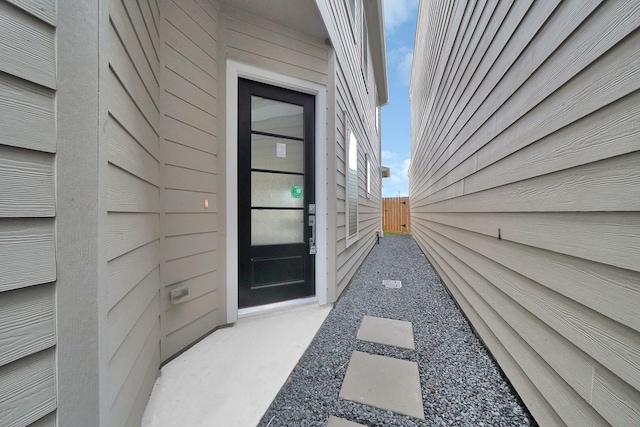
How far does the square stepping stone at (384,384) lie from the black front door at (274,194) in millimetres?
966

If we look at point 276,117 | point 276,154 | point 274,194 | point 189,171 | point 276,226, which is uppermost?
point 276,117

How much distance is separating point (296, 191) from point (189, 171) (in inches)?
38.2

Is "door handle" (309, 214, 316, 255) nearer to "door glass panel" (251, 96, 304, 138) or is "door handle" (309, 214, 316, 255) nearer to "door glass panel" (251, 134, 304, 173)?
"door glass panel" (251, 134, 304, 173)

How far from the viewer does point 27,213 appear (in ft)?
1.81

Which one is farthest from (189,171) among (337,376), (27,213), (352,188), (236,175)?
(352,188)

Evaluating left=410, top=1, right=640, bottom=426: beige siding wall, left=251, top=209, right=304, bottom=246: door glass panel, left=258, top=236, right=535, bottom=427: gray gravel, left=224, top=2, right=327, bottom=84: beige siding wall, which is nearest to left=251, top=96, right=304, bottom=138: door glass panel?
left=224, top=2, right=327, bottom=84: beige siding wall

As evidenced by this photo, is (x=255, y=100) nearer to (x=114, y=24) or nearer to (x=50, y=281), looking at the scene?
(x=114, y=24)

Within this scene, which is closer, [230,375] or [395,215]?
[230,375]

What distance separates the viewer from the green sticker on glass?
92.6 inches

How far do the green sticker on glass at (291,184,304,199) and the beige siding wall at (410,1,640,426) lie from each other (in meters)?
1.54

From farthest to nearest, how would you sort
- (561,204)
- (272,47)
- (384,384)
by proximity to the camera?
(272,47) → (384,384) → (561,204)

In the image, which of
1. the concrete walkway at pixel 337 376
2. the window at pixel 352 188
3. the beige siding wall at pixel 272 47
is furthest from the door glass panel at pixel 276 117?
the concrete walkway at pixel 337 376

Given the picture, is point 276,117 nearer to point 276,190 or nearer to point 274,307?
point 276,190

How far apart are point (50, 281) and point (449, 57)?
3.72 meters
